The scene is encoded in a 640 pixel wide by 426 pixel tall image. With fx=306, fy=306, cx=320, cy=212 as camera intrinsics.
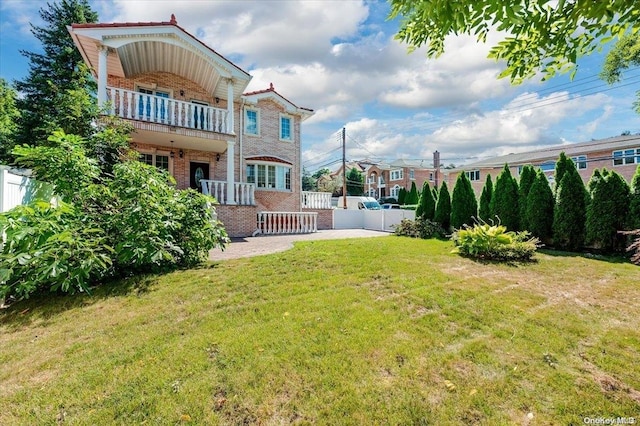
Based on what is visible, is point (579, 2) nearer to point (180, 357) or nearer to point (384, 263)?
point (180, 357)

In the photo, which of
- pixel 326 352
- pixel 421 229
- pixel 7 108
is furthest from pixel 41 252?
pixel 7 108

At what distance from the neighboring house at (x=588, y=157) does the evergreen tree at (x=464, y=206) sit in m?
12.4

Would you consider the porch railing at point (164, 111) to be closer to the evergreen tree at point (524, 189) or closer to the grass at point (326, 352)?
the grass at point (326, 352)

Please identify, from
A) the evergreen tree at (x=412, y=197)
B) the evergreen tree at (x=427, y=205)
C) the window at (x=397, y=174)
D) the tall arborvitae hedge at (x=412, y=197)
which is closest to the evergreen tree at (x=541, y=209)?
the evergreen tree at (x=427, y=205)

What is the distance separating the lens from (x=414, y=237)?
1107 cm

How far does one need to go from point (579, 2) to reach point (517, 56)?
0.63 meters

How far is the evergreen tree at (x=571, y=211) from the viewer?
8703 millimetres

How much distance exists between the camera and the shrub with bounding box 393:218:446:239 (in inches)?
441

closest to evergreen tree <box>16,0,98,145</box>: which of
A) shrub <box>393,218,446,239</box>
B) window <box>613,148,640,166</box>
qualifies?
shrub <box>393,218,446,239</box>

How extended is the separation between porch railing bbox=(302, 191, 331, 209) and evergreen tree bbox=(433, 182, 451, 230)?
22.7 feet

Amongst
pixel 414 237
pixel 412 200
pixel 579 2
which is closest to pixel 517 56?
pixel 579 2

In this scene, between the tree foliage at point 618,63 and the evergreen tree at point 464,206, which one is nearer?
the evergreen tree at point 464,206

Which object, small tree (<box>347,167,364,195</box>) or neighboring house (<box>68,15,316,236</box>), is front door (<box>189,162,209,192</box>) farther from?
small tree (<box>347,167,364,195</box>)

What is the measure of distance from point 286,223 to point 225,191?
2.85 m
